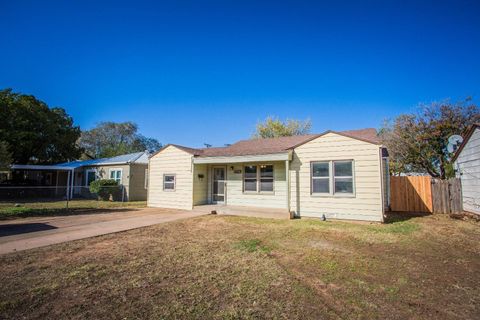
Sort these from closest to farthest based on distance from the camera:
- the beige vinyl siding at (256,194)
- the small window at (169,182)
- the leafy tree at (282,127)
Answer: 1. the beige vinyl siding at (256,194)
2. the small window at (169,182)
3. the leafy tree at (282,127)

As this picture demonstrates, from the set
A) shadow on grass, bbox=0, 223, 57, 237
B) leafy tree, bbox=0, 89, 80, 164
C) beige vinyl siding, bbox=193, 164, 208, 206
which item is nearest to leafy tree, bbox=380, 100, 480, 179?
beige vinyl siding, bbox=193, 164, 208, 206

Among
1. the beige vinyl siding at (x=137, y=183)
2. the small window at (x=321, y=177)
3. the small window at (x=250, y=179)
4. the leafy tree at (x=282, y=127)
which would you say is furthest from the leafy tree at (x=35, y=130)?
the small window at (x=321, y=177)

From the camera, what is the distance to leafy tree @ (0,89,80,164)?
66.5ft

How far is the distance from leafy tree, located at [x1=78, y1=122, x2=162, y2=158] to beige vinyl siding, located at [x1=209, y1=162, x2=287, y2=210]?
106ft

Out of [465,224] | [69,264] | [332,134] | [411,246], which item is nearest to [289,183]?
[332,134]

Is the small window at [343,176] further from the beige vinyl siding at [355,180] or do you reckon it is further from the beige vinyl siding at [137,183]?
the beige vinyl siding at [137,183]

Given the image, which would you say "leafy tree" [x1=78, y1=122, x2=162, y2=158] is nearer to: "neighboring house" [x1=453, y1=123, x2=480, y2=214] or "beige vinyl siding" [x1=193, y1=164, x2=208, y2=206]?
"beige vinyl siding" [x1=193, y1=164, x2=208, y2=206]

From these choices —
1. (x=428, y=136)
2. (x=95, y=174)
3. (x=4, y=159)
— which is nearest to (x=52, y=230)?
(x=4, y=159)

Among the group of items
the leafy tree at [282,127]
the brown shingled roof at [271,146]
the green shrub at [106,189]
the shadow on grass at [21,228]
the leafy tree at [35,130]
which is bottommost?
the shadow on grass at [21,228]

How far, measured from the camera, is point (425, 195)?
39.0 feet

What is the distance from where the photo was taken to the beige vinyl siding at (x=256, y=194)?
1148 centimetres

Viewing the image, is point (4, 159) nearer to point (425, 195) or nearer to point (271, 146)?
point (271, 146)

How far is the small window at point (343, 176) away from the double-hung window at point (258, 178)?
3.12m

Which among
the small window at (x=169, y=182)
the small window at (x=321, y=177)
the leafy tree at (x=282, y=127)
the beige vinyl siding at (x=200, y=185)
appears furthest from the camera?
the leafy tree at (x=282, y=127)
